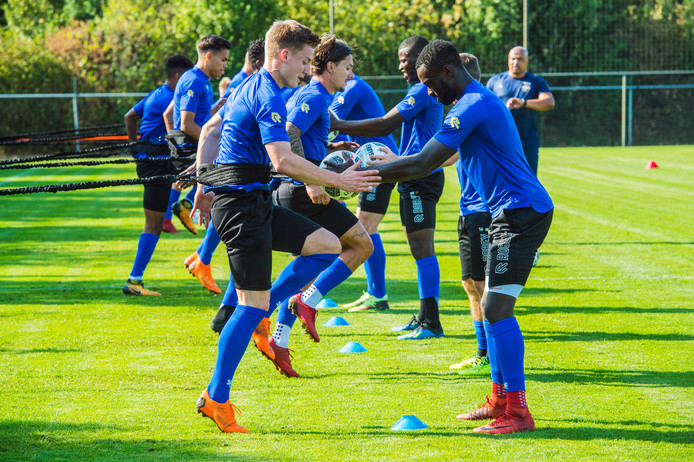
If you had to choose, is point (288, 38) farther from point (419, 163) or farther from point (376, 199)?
point (376, 199)

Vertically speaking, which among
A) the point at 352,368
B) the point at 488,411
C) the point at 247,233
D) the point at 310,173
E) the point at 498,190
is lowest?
the point at 352,368

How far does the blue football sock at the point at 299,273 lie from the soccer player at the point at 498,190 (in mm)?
A: 1015

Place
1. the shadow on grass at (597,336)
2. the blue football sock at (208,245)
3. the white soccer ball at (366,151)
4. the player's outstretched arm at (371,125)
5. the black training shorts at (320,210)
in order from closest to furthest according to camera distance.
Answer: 1. the white soccer ball at (366,151)
2. the black training shorts at (320,210)
3. the shadow on grass at (597,336)
4. the player's outstretched arm at (371,125)
5. the blue football sock at (208,245)

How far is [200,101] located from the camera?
27.5ft

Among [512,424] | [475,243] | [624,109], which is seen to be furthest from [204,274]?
[624,109]

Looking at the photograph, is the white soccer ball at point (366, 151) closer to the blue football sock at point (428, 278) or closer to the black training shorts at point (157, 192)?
the blue football sock at point (428, 278)

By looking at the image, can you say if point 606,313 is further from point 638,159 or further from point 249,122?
point 638,159

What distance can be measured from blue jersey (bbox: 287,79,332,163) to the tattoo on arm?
43mm

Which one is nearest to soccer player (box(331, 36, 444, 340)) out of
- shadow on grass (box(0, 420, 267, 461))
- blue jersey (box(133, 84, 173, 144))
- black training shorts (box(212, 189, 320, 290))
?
black training shorts (box(212, 189, 320, 290))

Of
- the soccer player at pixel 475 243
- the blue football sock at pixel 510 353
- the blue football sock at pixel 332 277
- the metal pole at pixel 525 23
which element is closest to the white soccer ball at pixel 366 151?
the soccer player at pixel 475 243

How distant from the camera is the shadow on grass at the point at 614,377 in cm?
542

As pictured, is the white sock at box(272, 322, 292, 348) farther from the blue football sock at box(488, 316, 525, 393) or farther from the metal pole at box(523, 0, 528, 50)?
the metal pole at box(523, 0, 528, 50)

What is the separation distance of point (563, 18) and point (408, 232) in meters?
27.8

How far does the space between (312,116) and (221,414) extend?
89.6 inches
